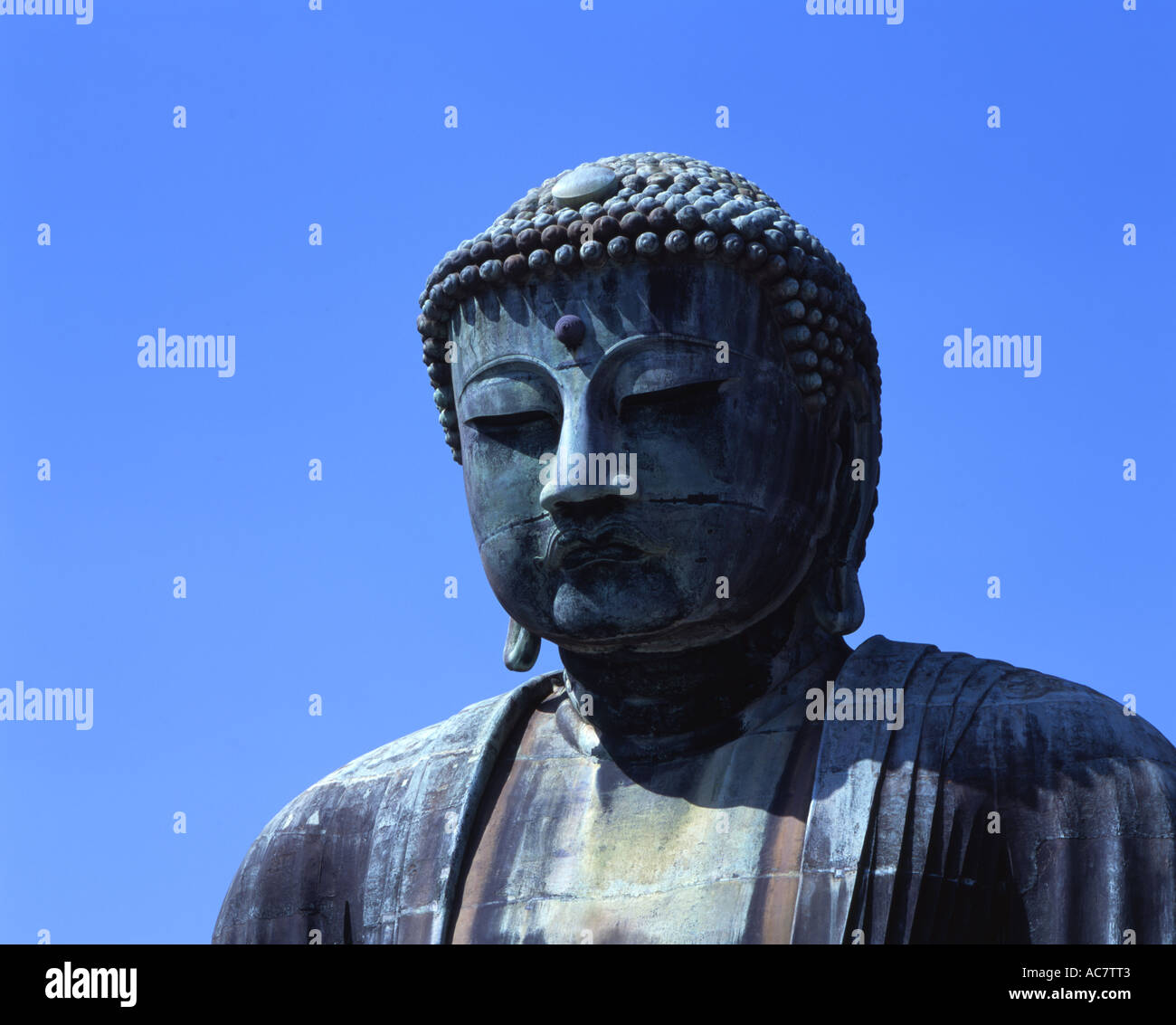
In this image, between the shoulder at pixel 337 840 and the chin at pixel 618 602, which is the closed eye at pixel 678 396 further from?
the shoulder at pixel 337 840

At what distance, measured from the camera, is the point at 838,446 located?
16.1 metres

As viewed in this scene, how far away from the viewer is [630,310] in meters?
15.5

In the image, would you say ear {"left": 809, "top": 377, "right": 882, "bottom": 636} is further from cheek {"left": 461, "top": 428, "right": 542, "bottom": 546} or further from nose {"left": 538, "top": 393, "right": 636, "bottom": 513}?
cheek {"left": 461, "top": 428, "right": 542, "bottom": 546}

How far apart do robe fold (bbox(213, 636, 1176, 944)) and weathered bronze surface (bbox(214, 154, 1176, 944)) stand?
0.6 inches

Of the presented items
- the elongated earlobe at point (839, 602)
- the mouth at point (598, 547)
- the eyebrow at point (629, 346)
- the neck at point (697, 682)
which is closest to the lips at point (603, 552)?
the mouth at point (598, 547)

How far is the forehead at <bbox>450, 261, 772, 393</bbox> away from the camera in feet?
50.8

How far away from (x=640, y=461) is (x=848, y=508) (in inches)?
56.7

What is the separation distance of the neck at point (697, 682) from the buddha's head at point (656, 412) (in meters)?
0.12

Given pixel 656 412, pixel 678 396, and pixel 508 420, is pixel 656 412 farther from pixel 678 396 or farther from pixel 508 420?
pixel 508 420

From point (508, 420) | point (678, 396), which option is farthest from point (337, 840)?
point (678, 396)

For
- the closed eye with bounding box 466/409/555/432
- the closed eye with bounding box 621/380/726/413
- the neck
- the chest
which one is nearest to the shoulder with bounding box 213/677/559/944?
the chest
